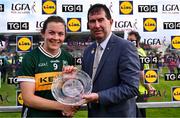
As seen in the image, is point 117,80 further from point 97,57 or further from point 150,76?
point 150,76

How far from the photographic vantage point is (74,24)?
15.3 ft

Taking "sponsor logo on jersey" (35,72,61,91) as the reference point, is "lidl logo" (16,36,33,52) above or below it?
above

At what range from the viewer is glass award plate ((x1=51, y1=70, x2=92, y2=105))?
9.85 ft

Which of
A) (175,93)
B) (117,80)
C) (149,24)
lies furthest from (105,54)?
(175,93)

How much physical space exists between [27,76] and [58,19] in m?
0.51

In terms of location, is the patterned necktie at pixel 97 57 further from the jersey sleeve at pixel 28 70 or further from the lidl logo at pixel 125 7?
the lidl logo at pixel 125 7

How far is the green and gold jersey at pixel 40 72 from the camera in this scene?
298 cm

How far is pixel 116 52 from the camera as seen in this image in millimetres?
2975

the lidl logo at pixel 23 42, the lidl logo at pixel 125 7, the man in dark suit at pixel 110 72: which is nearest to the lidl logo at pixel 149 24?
the lidl logo at pixel 125 7

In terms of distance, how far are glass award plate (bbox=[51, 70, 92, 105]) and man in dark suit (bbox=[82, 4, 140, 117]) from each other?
0.24ft

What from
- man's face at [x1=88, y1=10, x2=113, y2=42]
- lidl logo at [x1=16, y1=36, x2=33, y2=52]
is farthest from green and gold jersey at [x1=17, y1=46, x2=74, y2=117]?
lidl logo at [x1=16, y1=36, x2=33, y2=52]

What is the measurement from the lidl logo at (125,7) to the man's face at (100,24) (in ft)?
5.51

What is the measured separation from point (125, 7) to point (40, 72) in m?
2.00

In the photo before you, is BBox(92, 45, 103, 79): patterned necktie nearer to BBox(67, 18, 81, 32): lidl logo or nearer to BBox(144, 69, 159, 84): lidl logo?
BBox(67, 18, 81, 32): lidl logo
